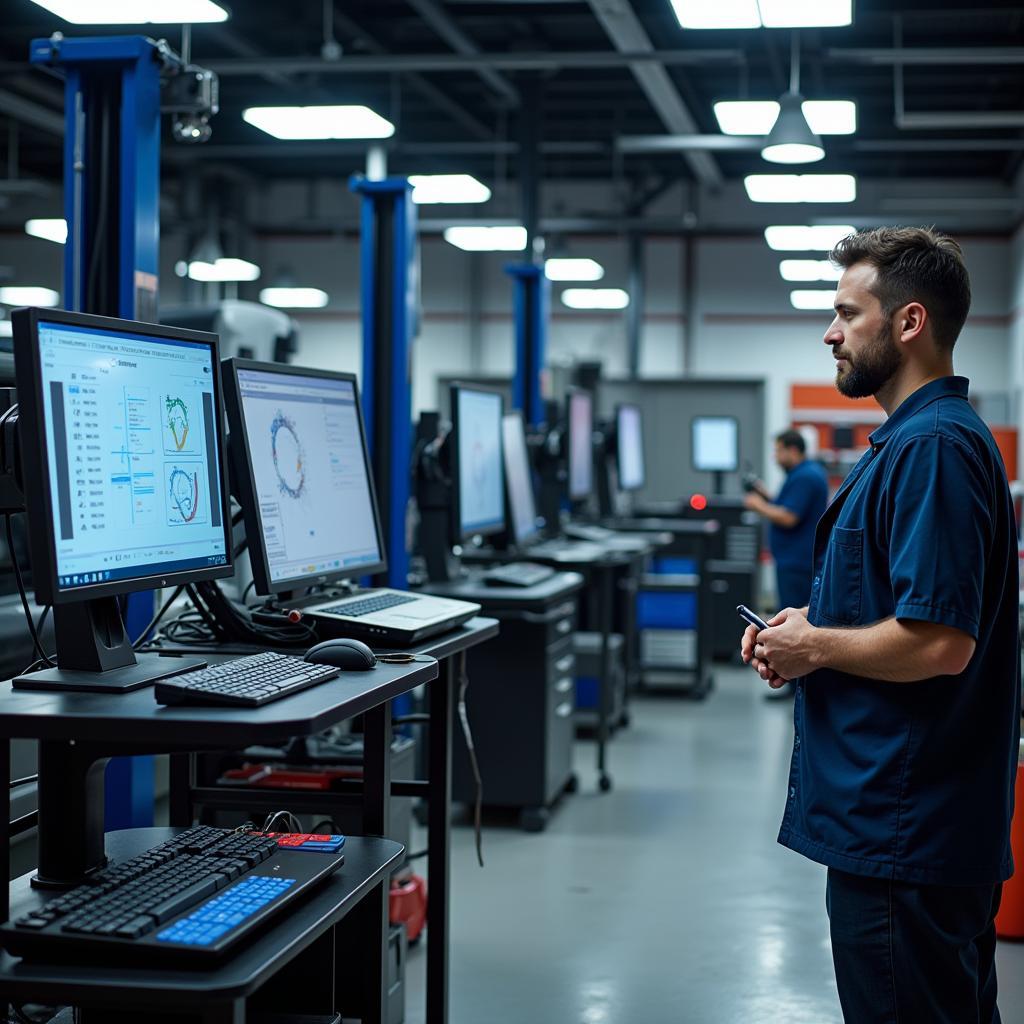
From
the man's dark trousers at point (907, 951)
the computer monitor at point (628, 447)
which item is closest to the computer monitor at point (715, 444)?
the computer monitor at point (628, 447)

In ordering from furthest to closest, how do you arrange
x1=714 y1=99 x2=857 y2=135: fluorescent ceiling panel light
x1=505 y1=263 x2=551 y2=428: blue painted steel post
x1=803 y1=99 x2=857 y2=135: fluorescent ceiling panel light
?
x1=505 y1=263 x2=551 y2=428: blue painted steel post, x1=803 y1=99 x2=857 y2=135: fluorescent ceiling panel light, x1=714 y1=99 x2=857 y2=135: fluorescent ceiling panel light

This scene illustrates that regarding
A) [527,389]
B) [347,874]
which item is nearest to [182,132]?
[347,874]


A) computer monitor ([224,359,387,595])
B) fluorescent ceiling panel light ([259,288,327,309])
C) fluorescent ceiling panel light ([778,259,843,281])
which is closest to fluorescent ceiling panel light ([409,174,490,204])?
fluorescent ceiling panel light ([778,259,843,281])

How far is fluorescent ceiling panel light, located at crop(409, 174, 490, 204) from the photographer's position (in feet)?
26.9

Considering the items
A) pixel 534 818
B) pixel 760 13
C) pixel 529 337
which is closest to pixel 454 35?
pixel 529 337

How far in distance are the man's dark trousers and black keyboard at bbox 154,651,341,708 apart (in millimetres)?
797

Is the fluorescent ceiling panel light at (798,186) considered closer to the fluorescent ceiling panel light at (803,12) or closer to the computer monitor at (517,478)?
the fluorescent ceiling panel light at (803,12)

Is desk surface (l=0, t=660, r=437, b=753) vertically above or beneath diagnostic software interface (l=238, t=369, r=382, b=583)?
beneath

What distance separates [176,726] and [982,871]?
1077 millimetres

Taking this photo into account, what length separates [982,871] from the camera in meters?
1.78

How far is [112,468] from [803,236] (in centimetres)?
928

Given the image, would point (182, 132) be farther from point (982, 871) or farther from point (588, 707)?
point (588, 707)

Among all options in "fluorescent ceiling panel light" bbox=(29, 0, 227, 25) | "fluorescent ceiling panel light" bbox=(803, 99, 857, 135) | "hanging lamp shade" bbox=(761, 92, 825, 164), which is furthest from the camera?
"fluorescent ceiling panel light" bbox=(803, 99, 857, 135)

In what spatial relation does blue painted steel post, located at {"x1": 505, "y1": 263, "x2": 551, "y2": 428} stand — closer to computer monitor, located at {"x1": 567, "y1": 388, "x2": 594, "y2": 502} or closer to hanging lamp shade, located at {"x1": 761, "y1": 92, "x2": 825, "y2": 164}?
computer monitor, located at {"x1": 567, "y1": 388, "x2": 594, "y2": 502}
